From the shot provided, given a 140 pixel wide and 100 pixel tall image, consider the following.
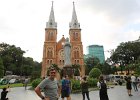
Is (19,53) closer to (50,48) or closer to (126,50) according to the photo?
(50,48)

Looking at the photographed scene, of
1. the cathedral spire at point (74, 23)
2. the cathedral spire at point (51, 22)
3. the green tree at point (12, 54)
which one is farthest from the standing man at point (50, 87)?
the cathedral spire at point (51, 22)

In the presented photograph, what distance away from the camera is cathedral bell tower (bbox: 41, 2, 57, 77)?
7312 cm

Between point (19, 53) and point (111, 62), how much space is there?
33844 millimetres

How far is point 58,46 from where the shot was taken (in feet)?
258

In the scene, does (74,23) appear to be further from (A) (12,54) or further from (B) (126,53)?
(A) (12,54)

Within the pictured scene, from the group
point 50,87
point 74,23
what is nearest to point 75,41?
point 74,23

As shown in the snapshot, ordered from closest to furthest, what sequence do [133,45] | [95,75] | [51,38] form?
[95,75], [133,45], [51,38]

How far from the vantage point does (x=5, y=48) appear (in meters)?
80.6

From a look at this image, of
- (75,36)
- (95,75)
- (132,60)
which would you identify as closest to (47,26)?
(75,36)

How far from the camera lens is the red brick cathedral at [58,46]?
74.1m

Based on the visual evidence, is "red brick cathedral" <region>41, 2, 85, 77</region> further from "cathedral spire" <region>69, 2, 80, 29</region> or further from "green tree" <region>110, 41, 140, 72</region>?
"green tree" <region>110, 41, 140, 72</region>

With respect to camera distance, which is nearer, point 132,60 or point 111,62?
point 132,60

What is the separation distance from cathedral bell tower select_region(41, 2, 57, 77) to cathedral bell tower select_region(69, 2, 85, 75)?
6.03 m

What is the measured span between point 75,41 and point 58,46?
21.2 feet
